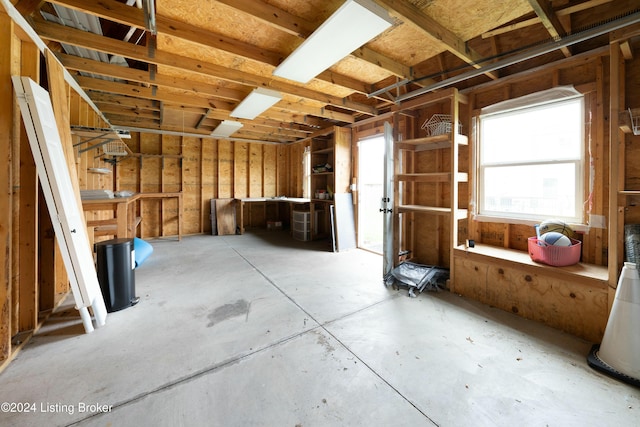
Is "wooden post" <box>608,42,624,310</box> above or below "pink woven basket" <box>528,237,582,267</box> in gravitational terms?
above

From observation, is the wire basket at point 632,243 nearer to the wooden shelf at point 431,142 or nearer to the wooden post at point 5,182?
the wooden shelf at point 431,142

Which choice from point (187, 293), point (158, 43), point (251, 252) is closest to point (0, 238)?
point (187, 293)

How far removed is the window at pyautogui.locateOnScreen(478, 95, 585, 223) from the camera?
95.4 inches

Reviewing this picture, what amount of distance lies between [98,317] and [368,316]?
7.84 ft

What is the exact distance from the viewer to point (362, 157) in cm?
510

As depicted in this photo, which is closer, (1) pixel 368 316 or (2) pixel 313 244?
(1) pixel 368 316

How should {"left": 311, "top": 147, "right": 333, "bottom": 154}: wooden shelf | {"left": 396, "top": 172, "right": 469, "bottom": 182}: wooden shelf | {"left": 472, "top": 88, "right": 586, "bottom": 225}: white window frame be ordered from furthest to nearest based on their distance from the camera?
{"left": 311, "top": 147, "right": 333, "bottom": 154}: wooden shelf → {"left": 396, "top": 172, "right": 469, "bottom": 182}: wooden shelf → {"left": 472, "top": 88, "right": 586, "bottom": 225}: white window frame

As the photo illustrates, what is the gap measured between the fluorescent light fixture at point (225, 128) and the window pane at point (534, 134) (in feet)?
14.1

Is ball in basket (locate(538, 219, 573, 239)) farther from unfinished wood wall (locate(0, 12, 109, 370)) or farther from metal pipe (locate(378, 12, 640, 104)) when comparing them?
unfinished wood wall (locate(0, 12, 109, 370))

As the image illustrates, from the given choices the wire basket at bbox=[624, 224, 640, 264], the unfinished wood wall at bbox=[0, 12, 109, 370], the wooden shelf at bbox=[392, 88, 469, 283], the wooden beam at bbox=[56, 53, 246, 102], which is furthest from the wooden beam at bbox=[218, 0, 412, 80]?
Answer: the wire basket at bbox=[624, 224, 640, 264]

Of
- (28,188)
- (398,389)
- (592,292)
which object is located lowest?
(398,389)

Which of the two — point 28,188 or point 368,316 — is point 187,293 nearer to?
point 28,188

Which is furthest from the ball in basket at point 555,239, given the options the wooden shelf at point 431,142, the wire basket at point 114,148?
the wire basket at point 114,148

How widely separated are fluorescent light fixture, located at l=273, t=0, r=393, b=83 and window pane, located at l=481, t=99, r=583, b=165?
188cm
